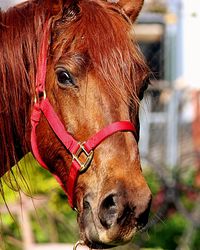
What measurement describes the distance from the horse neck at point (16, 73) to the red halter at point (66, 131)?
0.19 feet

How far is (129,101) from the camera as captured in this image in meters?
3.74

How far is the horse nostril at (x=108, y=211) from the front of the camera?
3.52 meters

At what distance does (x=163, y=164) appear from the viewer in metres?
9.20

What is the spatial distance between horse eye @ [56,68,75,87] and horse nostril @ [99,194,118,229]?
0.59m

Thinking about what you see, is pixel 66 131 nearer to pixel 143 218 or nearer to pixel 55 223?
pixel 143 218

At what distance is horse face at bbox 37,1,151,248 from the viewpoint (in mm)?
3543

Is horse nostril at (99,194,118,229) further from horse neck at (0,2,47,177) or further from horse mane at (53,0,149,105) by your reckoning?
horse neck at (0,2,47,177)

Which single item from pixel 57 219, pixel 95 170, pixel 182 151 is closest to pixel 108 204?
pixel 95 170

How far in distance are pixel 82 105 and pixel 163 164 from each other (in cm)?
556

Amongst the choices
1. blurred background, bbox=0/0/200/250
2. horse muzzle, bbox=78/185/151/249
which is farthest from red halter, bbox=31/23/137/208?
blurred background, bbox=0/0/200/250

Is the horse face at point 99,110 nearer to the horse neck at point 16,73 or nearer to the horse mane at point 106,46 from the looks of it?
the horse mane at point 106,46

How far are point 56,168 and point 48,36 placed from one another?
642 millimetres

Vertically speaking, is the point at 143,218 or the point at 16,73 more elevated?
the point at 16,73

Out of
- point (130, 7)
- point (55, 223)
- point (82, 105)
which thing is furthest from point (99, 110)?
point (55, 223)
